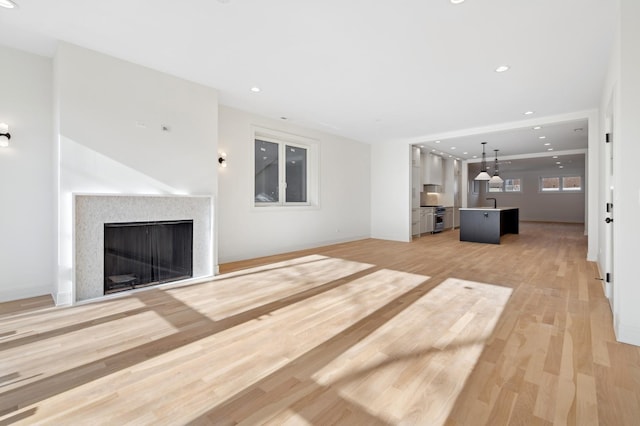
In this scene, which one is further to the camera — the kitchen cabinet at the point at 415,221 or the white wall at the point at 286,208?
the kitchen cabinet at the point at 415,221

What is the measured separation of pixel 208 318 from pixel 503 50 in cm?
433

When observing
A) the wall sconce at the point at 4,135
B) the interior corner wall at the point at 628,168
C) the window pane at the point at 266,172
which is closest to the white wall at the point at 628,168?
the interior corner wall at the point at 628,168

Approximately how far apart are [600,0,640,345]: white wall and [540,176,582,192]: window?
16.0 meters

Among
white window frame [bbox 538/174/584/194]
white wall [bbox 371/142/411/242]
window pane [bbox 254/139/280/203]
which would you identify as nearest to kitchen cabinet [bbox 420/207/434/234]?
white wall [bbox 371/142/411/242]

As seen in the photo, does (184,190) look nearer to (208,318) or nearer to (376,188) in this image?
(208,318)

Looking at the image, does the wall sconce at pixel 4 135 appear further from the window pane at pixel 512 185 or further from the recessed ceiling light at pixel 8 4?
the window pane at pixel 512 185

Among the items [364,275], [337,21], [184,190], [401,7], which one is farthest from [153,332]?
[401,7]

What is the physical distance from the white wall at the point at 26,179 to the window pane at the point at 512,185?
19091mm

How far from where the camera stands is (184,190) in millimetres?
4238

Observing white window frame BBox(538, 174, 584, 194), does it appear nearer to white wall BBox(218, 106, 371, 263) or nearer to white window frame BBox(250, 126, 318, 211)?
white wall BBox(218, 106, 371, 263)

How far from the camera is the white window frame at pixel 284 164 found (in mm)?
6061

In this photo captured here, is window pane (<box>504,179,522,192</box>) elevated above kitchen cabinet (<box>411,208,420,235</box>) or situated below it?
above

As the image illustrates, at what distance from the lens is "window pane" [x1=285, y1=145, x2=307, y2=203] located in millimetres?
6902

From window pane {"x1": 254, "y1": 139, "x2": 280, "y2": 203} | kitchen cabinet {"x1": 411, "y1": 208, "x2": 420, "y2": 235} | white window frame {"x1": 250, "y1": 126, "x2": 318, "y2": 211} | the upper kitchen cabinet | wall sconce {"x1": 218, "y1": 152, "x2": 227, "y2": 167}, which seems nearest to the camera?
wall sconce {"x1": 218, "y1": 152, "x2": 227, "y2": 167}
